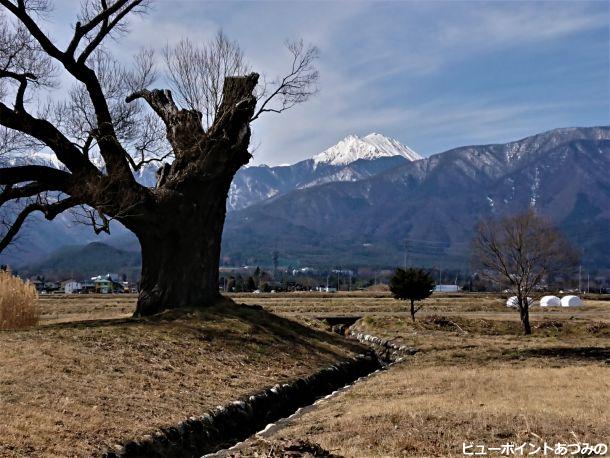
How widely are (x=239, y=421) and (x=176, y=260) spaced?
10908mm

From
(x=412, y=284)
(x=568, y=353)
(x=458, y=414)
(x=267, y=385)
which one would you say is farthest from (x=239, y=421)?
(x=412, y=284)

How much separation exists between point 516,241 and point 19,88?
26168mm

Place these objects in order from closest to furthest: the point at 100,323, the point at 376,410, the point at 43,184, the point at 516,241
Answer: the point at 376,410, the point at 100,323, the point at 43,184, the point at 516,241

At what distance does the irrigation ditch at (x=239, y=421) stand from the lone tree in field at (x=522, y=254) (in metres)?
16.6

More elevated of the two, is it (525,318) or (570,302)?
(570,302)

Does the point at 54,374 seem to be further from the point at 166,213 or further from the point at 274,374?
the point at 166,213

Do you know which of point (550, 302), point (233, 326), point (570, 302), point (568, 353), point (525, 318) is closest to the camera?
point (233, 326)

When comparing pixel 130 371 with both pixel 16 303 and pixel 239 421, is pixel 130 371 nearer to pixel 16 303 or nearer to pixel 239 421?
Answer: pixel 239 421

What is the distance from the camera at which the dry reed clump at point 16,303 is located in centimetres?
2027

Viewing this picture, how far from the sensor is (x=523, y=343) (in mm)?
30156

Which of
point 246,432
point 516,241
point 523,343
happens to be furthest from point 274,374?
point 516,241

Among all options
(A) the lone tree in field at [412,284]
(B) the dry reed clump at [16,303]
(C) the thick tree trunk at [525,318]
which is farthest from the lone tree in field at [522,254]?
(B) the dry reed clump at [16,303]

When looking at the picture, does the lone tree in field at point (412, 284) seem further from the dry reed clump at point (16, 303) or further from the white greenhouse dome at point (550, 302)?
the white greenhouse dome at point (550, 302)

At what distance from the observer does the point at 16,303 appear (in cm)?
2070
